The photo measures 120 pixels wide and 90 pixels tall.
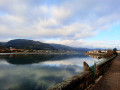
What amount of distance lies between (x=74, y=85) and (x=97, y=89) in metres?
1.88

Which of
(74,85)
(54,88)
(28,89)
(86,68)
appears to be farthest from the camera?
(28,89)

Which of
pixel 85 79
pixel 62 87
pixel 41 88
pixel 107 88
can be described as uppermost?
pixel 62 87

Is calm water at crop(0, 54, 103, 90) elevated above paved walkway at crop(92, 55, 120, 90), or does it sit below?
below

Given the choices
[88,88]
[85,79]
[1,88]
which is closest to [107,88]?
[88,88]

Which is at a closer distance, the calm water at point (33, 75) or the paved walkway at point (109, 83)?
the paved walkway at point (109, 83)

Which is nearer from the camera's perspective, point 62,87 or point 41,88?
point 62,87

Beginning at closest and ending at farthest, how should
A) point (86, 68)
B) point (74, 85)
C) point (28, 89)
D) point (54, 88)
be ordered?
1. point (54, 88)
2. point (74, 85)
3. point (86, 68)
4. point (28, 89)

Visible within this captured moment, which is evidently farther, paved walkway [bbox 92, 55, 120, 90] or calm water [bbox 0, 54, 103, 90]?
calm water [bbox 0, 54, 103, 90]

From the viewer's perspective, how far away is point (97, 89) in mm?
4926

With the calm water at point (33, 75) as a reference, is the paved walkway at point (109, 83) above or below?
above

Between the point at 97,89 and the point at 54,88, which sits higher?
the point at 54,88

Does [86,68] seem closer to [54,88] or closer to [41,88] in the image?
[54,88]

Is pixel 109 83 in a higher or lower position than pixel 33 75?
higher

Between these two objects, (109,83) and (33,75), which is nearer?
(109,83)
